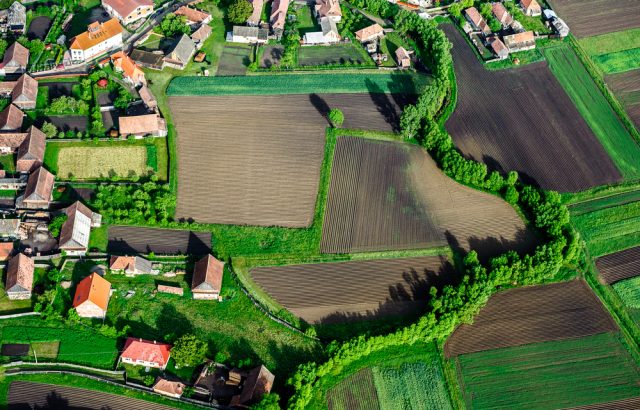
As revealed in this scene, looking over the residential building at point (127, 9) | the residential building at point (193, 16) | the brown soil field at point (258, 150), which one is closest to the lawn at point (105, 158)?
the brown soil field at point (258, 150)

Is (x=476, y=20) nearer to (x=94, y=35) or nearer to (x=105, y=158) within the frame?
(x=94, y=35)

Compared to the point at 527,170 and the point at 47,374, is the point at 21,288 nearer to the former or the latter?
the point at 47,374

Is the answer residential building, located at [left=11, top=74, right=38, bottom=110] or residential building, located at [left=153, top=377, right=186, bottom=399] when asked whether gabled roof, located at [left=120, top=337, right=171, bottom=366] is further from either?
residential building, located at [left=11, top=74, right=38, bottom=110]

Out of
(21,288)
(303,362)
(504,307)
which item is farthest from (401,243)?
(21,288)

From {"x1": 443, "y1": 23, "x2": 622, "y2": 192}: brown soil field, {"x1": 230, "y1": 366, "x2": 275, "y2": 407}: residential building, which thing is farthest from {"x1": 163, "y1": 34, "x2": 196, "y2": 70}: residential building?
{"x1": 230, "y1": 366, "x2": 275, "y2": 407}: residential building

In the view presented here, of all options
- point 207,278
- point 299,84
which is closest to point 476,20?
point 299,84

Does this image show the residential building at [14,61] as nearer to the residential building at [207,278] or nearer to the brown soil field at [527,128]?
the residential building at [207,278]
